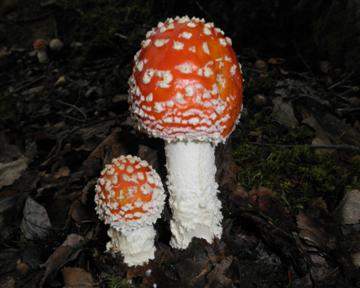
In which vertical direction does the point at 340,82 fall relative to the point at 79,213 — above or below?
above

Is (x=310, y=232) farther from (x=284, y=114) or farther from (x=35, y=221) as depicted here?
(x=35, y=221)

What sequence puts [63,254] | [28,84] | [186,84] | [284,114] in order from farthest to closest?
[28,84], [284,114], [63,254], [186,84]

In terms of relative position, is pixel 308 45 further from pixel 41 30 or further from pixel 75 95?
pixel 41 30

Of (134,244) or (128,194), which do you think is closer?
(128,194)

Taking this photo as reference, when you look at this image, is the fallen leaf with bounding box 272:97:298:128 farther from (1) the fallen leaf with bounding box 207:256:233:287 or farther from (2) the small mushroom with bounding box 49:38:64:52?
(2) the small mushroom with bounding box 49:38:64:52

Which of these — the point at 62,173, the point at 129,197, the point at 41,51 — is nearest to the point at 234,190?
the point at 129,197

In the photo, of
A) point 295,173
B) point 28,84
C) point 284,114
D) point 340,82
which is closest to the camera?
point 295,173

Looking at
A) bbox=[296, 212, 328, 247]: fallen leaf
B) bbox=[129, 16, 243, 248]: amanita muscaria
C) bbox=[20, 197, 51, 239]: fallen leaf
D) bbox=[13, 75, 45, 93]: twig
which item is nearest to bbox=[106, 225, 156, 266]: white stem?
bbox=[20, 197, 51, 239]: fallen leaf
